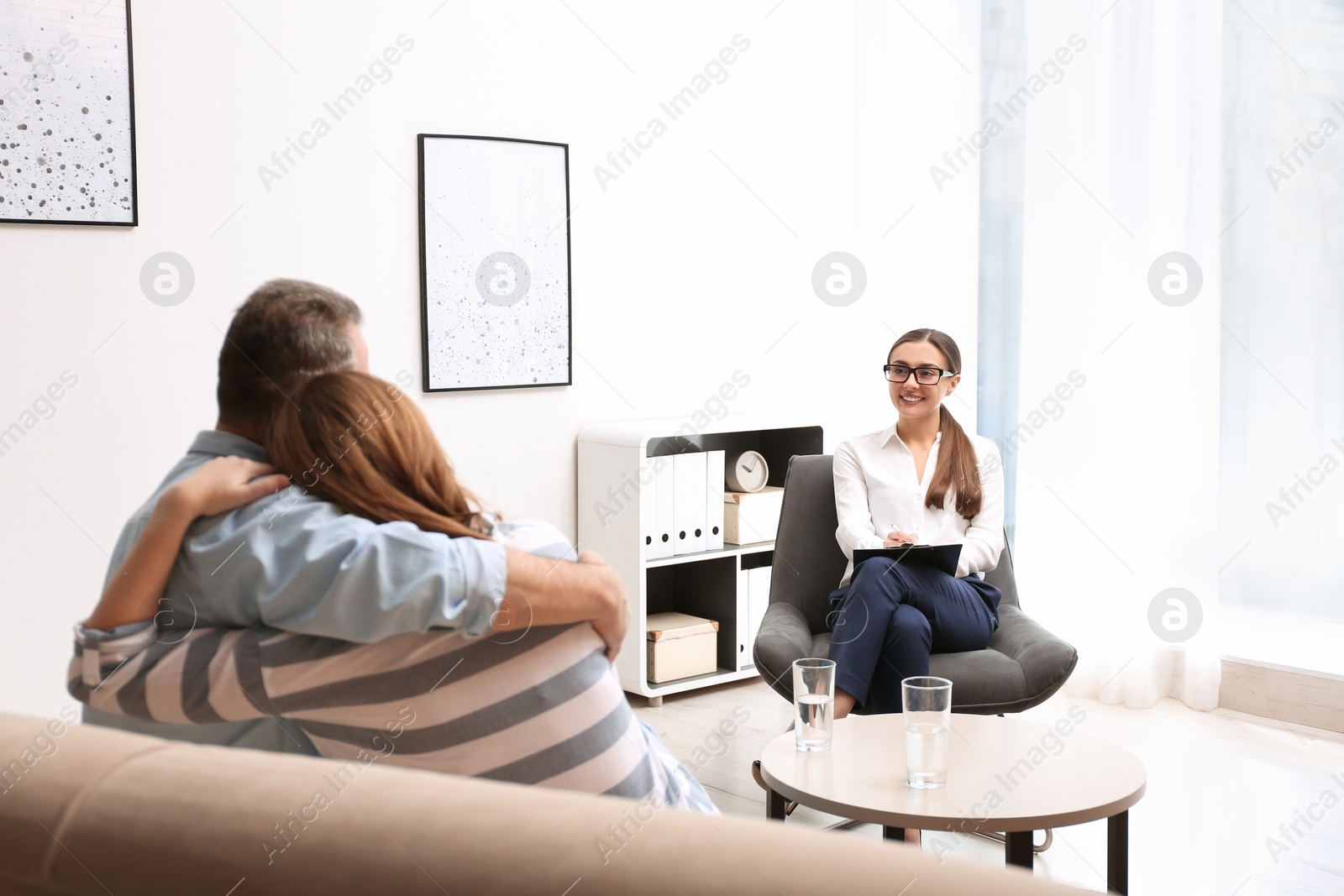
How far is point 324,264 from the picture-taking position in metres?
3.09

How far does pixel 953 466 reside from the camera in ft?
9.36

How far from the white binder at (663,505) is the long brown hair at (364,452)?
2398 mm

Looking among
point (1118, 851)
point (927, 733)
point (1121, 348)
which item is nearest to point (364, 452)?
point (927, 733)

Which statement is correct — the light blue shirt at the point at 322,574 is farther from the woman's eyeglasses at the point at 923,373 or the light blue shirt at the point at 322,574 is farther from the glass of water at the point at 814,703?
the woman's eyeglasses at the point at 923,373

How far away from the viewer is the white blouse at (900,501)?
281 centimetres

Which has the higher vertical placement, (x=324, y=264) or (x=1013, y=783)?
(x=324, y=264)

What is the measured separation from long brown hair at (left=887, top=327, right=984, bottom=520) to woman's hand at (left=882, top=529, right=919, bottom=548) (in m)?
0.13

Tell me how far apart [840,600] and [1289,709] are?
1.64 meters

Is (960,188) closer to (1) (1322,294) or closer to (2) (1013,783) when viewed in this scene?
(1) (1322,294)

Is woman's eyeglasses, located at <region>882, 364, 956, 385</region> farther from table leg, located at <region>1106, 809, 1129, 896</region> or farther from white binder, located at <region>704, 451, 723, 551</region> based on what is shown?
table leg, located at <region>1106, 809, 1129, 896</region>

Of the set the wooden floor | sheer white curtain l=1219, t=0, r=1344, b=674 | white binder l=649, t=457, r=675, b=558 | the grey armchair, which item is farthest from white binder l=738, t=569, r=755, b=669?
sheer white curtain l=1219, t=0, r=1344, b=674

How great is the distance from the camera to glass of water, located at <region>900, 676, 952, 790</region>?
1.74 meters

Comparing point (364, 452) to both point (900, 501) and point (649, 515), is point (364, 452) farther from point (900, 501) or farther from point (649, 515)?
point (649, 515)

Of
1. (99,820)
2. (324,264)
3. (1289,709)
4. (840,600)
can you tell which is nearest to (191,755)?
(99,820)
